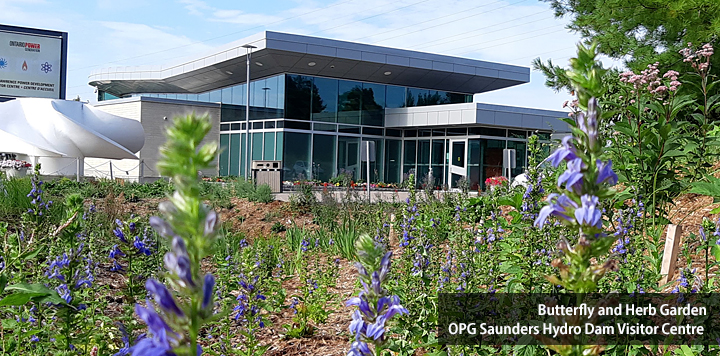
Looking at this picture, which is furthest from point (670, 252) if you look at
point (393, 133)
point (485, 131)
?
point (393, 133)

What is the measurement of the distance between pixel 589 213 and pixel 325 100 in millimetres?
30832

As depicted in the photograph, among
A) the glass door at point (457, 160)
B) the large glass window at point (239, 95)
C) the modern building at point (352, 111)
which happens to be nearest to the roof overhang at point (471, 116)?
the modern building at point (352, 111)

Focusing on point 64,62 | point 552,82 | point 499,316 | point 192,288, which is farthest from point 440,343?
point 64,62

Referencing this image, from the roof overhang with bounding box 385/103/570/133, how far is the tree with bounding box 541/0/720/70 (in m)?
19.3

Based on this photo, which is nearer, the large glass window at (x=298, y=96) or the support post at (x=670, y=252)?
the support post at (x=670, y=252)

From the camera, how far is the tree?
27.3ft

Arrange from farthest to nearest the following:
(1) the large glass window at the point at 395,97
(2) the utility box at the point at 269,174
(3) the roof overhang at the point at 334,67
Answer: (1) the large glass window at the point at 395,97
(3) the roof overhang at the point at 334,67
(2) the utility box at the point at 269,174

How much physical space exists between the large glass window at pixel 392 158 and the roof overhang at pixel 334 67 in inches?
137

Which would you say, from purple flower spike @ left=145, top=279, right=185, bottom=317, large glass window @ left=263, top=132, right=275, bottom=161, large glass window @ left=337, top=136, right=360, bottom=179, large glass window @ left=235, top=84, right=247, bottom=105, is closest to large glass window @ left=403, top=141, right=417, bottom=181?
large glass window @ left=337, top=136, right=360, bottom=179

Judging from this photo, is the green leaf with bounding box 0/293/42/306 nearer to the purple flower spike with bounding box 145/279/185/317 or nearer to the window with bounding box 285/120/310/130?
the purple flower spike with bounding box 145/279/185/317

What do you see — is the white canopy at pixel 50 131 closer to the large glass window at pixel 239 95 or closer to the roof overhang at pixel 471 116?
the large glass window at pixel 239 95

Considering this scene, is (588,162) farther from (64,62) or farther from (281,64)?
(64,62)

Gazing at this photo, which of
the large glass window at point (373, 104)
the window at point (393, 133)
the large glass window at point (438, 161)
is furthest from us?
the window at point (393, 133)

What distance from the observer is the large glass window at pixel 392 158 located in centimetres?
3381
